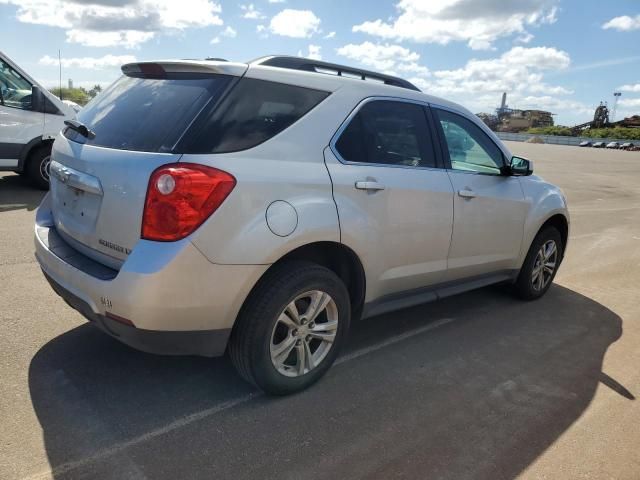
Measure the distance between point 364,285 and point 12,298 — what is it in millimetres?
2718

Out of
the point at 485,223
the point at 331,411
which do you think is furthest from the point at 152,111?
the point at 485,223

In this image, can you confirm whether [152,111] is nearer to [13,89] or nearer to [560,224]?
[560,224]

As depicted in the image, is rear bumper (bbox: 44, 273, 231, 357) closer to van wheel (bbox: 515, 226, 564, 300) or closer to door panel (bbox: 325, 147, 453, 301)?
door panel (bbox: 325, 147, 453, 301)

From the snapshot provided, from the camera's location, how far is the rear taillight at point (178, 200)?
8.13ft

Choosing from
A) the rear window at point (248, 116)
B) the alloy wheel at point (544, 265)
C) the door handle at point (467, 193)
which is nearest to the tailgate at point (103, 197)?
the rear window at point (248, 116)

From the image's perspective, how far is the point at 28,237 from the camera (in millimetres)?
5762

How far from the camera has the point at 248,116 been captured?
109 inches

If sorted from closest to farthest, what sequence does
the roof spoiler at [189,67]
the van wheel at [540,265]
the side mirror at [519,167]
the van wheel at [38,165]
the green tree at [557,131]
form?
1. the roof spoiler at [189,67]
2. the side mirror at [519,167]
3. the van wheel at [540,265]
4. the van wheel at [38,165]
5. the green tree at [557,131]

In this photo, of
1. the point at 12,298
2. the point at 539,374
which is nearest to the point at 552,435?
the point at 539,374

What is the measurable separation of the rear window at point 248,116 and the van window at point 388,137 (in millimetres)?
330

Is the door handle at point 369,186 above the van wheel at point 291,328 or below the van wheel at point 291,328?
above

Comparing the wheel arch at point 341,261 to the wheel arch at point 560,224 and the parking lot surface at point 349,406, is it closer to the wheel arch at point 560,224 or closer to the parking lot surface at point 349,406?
the parking lot surface at point 349,406

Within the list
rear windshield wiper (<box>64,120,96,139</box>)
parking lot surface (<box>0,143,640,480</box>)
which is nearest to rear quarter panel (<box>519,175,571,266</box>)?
parking lot surface (<box>0,143,640,480</box>)

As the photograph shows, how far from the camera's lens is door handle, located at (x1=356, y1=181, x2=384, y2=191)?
3139mm
